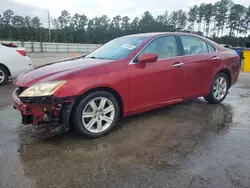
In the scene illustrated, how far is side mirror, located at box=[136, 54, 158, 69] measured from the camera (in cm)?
363

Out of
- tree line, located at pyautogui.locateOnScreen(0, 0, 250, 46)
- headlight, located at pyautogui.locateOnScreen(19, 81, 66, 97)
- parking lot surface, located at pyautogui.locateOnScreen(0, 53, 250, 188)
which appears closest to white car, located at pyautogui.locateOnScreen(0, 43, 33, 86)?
parking lot surface, located at pyautogui.locateOnScreen(0, 53, 250, 188)

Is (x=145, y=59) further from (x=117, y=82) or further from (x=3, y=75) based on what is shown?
(x=3, y=75)

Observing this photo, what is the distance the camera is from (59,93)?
118 inches

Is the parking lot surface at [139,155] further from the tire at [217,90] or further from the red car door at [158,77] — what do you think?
the tire at [217,90]

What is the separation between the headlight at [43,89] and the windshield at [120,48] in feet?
3.70

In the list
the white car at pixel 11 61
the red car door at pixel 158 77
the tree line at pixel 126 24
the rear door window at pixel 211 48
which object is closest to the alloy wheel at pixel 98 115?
the red car door at pixel 158 77

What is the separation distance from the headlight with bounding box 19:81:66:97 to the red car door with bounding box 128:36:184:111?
1117 mm

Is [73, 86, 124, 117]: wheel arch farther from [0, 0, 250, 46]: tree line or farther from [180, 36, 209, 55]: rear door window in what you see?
[0, 0, 250, 46]: tree line

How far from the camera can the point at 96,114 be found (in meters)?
3.41

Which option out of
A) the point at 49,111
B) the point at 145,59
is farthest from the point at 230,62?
the point at 49,111

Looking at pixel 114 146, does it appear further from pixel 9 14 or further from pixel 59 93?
pixel 9 14

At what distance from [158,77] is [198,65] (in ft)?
3.53

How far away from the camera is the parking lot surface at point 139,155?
239 centimetres

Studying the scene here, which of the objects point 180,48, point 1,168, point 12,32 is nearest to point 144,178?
point 1,168
